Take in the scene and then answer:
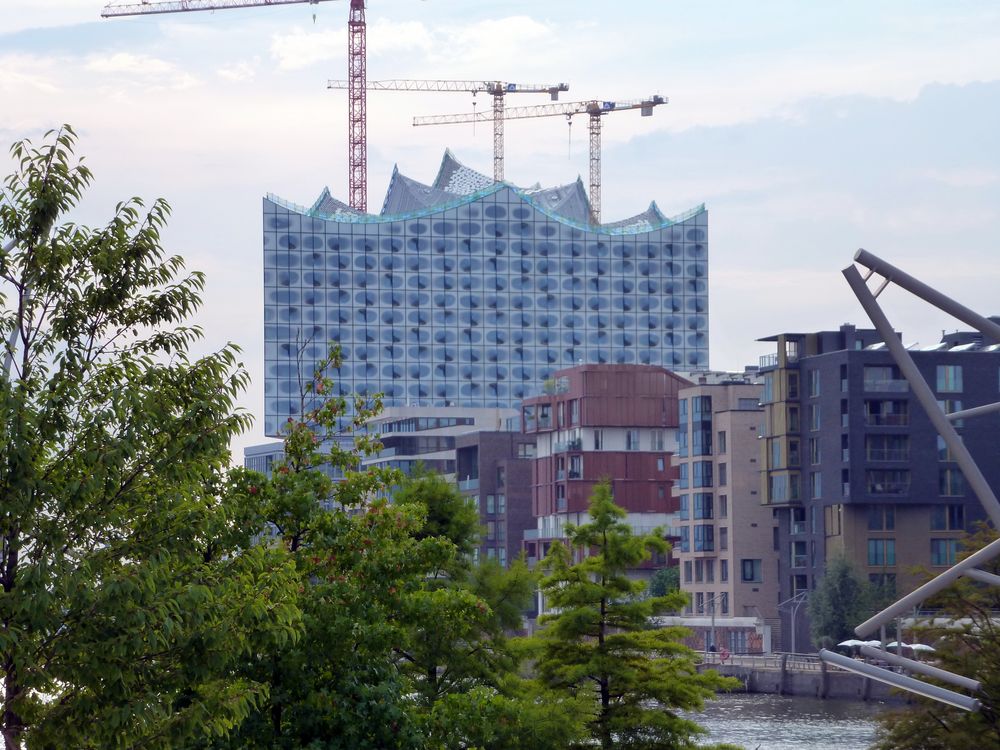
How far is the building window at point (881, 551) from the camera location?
137375 millimetres

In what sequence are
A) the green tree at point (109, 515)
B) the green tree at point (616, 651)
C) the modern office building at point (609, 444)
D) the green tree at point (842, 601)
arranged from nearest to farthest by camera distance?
the green tree at point (109, 515)
the green tree at point (616, 651)
the green tree at point (842, 601)
the modern office building at point (609, 444)

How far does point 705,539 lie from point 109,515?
14141 centimetres

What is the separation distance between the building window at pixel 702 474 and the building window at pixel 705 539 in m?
3.57

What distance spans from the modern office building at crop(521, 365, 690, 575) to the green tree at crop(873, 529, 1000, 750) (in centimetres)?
13130

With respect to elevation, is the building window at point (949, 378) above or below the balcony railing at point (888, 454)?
above

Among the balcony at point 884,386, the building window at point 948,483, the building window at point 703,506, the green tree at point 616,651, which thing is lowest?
the green tree at point 616,651

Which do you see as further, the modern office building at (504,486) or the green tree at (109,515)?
the modern office building at (504,486)

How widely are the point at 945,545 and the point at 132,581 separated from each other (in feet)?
410

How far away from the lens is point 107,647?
56.2 feet

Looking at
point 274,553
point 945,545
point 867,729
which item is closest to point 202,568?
point 274,553

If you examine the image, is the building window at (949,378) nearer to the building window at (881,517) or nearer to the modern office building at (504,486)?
the building window at (881,517)

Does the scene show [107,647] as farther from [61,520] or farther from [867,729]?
[867,729]

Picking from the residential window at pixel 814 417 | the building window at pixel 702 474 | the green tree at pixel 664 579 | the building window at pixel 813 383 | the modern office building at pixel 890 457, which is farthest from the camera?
the green tree at pixel 664 579

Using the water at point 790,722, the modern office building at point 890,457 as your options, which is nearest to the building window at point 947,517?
the modern office building at point 890,457
